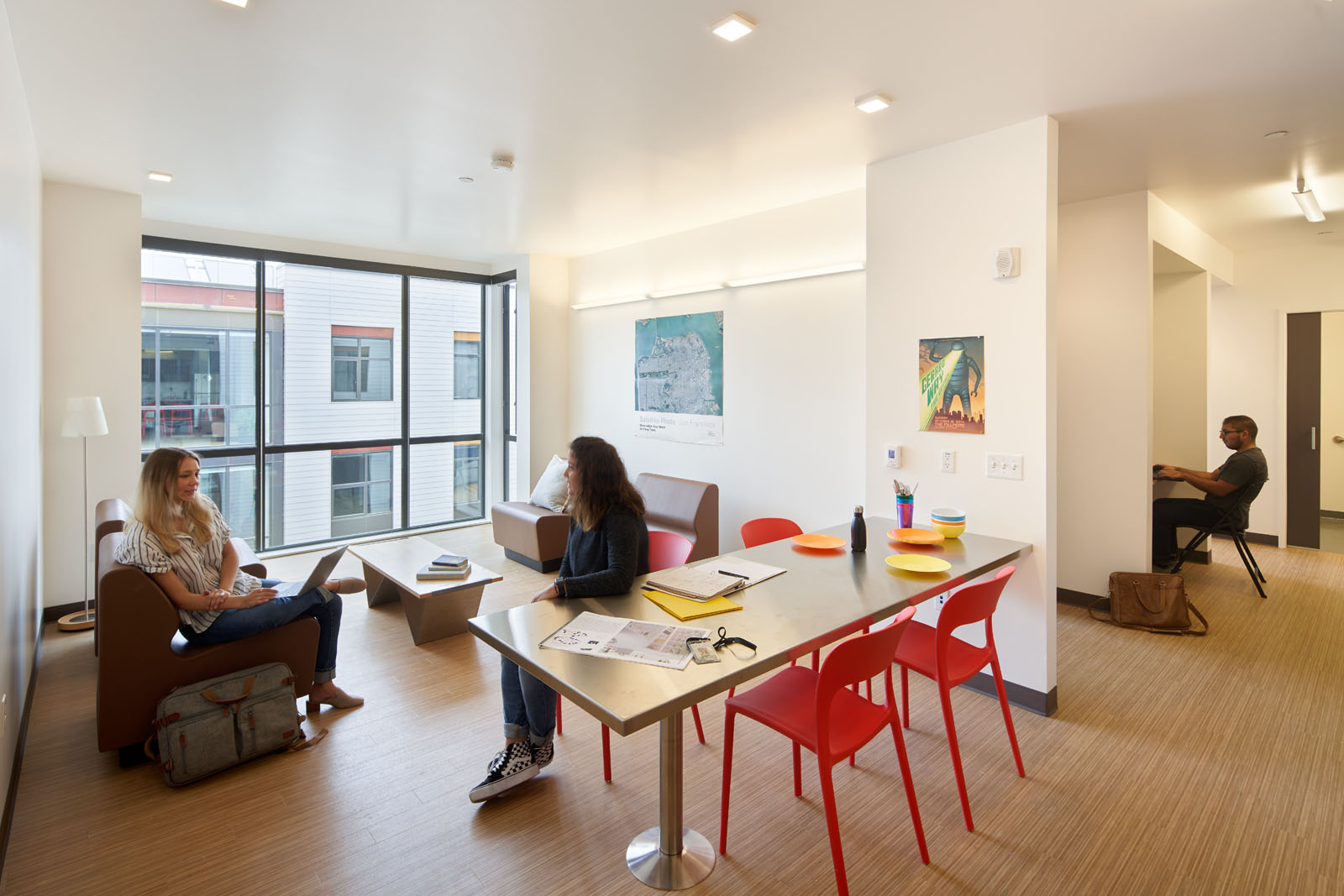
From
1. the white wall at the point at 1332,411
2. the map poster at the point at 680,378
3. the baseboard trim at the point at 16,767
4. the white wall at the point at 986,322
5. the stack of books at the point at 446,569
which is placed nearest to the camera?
the baseboard trim at the point at 16,767

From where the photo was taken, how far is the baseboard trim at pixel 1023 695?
3.18 meters

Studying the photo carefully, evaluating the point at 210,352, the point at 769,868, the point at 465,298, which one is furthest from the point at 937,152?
the point at 210,352

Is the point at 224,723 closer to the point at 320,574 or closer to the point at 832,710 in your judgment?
the point at 320,574

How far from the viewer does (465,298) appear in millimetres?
7441

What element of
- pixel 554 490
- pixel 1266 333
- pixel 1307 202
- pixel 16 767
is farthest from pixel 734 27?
pixel 1266 333

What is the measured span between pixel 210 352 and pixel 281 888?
203 inches

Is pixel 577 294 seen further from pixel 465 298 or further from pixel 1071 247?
pixel 1071 247

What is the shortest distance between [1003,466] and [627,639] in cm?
228


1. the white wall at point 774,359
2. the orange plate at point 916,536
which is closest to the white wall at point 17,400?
the orange plate at point 916,536

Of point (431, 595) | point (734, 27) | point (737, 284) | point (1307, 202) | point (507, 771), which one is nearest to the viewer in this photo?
point (734, 27)

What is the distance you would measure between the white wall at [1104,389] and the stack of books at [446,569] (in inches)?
164

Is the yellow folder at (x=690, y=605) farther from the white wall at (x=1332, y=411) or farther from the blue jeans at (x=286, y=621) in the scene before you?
the white wall at (x=1332, y=411)

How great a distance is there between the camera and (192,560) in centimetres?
282

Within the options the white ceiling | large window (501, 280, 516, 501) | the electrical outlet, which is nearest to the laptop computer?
the white ceiling
